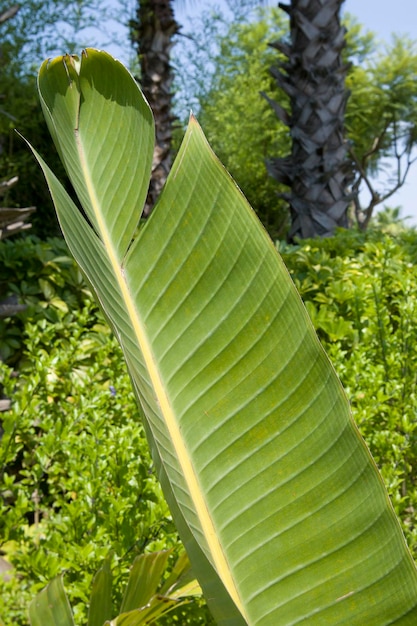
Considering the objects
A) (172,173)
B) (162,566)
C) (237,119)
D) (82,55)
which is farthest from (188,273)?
(237,119)

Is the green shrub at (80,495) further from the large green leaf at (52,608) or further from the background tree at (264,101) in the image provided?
the background tree at (264,101)

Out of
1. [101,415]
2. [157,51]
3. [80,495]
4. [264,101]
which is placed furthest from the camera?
[264,101]

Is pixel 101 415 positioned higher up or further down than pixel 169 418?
further down

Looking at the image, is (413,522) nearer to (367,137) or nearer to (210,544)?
(210,544)

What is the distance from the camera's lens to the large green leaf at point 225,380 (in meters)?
0.95

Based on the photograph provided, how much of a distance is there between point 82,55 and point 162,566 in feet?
3.94

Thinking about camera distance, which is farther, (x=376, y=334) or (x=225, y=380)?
(x=376, y=334)

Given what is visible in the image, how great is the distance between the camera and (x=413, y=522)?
2.82 m

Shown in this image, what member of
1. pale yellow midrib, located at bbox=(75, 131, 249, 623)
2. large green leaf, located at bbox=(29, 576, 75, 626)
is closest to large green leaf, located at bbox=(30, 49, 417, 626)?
pale yellow midrib, located at bbox=(75, 131, 249, 623)

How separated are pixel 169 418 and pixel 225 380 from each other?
107 mm

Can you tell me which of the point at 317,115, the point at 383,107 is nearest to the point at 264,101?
the point at 383,107

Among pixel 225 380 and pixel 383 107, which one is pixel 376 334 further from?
pixel 383 107

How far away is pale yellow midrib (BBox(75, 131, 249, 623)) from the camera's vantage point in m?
0.96

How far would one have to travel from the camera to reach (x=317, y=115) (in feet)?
21.0
